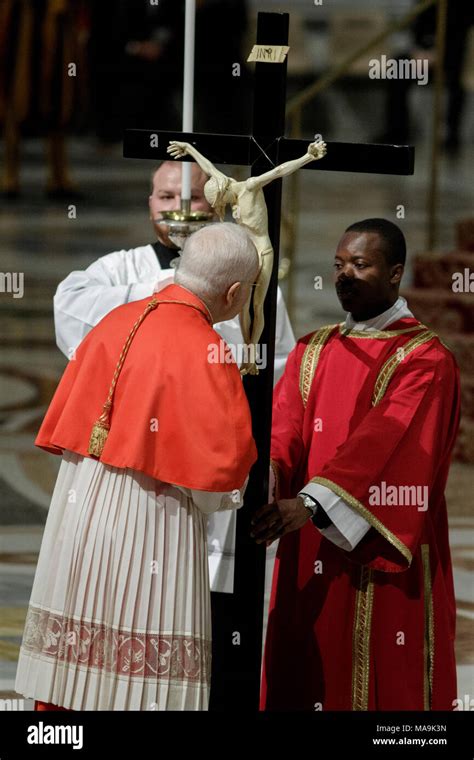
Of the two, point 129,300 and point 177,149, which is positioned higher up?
point 177,149

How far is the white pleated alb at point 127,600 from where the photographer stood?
397 centimetres

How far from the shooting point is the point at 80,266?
13.5 m

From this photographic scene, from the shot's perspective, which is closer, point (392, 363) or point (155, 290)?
point (392, 363)

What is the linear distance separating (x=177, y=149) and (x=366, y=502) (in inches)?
42.7

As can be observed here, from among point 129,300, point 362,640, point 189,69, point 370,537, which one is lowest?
point 362,640

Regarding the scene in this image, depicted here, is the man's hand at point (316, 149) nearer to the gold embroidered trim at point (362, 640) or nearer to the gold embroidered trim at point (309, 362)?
the gold embroidered trim at point (309, 362)

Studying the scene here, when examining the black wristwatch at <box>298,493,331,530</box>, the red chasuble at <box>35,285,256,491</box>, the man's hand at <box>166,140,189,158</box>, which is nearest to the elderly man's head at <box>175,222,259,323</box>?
the red chasuble at <box>35,285,256,491</box>

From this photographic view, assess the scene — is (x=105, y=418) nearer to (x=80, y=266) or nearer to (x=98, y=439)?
(x=98, y=439)

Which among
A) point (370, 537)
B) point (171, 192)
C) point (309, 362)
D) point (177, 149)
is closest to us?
point (177, 149)

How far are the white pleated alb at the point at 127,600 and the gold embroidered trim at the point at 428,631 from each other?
0.79 m

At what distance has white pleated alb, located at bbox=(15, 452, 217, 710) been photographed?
3969mm

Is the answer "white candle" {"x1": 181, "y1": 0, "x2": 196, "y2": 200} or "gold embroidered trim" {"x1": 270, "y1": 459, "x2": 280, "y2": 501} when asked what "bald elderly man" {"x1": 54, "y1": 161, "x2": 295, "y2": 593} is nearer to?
"gold embroidered trim" {"x1": 270, "y1": 459, "x2": 280, "y2": 501}

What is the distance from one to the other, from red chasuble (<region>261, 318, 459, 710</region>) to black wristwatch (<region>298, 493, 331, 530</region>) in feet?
0.23

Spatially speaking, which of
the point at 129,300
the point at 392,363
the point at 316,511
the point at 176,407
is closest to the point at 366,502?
the point at 316,511
